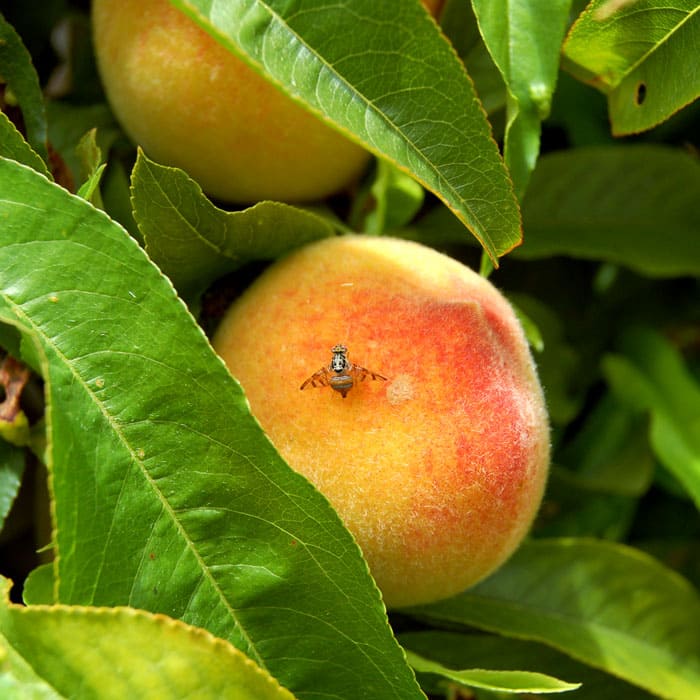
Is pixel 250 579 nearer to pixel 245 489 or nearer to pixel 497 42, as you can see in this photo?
pixel 245 489

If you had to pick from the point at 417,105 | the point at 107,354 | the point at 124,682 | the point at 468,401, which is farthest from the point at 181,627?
the point at 417,105

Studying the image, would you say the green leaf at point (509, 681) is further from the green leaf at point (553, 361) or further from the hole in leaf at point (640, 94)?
the green leaf at point (553, 361)

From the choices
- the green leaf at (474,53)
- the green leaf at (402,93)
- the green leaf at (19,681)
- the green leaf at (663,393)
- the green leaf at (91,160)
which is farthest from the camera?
the green leaf at (663,393)

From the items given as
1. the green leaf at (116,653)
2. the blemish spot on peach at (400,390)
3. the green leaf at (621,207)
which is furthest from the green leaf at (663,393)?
the green leaf at (116,653)

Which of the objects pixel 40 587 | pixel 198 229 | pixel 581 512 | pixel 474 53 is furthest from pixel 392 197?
pixel 581 512

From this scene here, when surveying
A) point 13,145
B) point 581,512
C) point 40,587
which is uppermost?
point 13,145

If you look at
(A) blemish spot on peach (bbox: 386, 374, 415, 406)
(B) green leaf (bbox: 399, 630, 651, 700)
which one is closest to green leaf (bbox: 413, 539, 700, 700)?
(B) green leaf (bbox: 399, 630, 651, 700)

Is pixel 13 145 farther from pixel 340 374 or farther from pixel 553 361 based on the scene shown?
pixel 553 361
